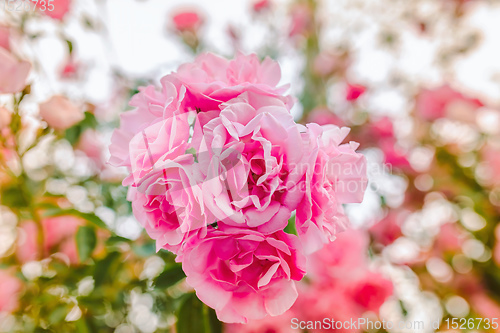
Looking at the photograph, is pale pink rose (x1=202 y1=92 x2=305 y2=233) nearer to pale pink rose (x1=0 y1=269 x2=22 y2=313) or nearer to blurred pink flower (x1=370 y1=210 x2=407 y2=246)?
pale pink rose (x1=0 y1=269 x2=22 y2=313)

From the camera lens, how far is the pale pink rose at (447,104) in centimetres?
112

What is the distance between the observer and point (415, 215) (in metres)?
1.10

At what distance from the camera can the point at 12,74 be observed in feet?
1.65

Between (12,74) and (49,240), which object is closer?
(12,74)

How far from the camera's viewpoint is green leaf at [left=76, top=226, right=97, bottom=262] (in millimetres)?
541

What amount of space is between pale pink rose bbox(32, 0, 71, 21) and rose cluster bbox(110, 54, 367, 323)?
1.72 ft

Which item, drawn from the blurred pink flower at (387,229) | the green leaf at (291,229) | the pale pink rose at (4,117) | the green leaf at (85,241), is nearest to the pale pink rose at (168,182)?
the green leaf at (291,229)

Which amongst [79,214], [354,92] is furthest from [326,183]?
[354,92]

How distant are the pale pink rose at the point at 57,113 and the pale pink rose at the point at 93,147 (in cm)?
27

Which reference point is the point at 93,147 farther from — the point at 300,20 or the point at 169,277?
the point at 300,20

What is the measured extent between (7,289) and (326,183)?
67 cm

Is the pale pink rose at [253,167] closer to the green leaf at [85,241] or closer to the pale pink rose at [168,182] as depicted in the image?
the pale pink rose at [168,182]


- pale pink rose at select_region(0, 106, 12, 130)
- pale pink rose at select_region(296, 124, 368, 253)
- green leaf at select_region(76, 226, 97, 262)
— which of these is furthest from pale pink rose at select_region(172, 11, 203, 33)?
pale pink rose at select_region(296, 124, 368, 253)

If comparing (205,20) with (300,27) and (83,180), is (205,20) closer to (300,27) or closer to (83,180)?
(300,27)
